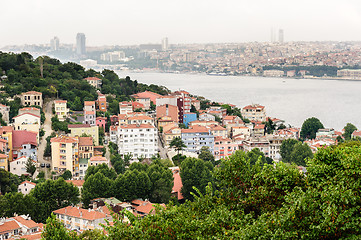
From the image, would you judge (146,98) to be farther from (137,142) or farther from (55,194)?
(55,194)

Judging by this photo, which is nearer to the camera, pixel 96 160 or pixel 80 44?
pixel 96 160

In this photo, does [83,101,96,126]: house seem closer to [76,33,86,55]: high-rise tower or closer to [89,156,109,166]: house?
[89,156,109,166]: house

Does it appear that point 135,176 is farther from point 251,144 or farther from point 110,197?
point 251,144

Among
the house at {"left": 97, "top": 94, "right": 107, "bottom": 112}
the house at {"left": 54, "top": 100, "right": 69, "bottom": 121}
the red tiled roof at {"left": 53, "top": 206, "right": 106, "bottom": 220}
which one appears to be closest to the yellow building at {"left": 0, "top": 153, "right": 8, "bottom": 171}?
the red tiled roof at {"left": 53, "top": 206, "right": 106, "bottom": 220}

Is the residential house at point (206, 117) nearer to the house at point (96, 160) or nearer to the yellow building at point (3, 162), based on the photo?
the house at point (96, 160)

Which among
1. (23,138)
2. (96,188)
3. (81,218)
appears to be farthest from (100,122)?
(81,218)

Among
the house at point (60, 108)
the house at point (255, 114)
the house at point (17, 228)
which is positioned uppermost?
the house at point (60, 108)

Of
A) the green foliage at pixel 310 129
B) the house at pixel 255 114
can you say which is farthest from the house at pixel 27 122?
the green foliage at pixel 310 129
